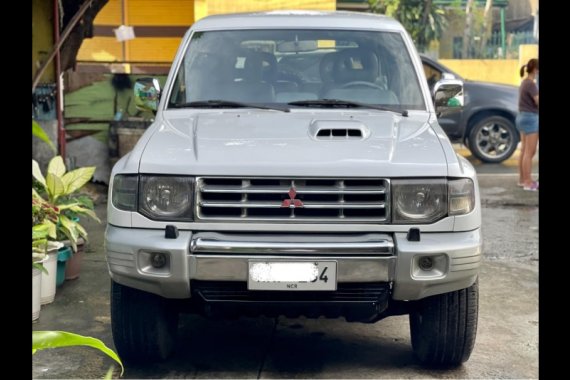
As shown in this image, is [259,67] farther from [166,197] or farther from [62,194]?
[62,194]

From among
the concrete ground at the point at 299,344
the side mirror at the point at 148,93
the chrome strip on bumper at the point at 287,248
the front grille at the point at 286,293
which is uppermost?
the side mirror at the point at 148,93

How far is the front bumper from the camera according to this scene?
4.11m

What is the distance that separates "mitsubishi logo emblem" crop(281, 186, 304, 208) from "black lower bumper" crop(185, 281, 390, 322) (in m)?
0.40

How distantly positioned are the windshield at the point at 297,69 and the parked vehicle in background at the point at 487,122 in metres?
8.72

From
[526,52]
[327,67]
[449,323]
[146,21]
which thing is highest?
[146,21]

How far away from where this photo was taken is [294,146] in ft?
14.5

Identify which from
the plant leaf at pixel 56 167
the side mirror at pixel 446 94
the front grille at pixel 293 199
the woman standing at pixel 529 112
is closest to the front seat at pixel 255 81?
the side mirror at pixel 446 94

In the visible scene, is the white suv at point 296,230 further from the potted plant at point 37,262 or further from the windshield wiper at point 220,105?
the potted plant at point 37,262

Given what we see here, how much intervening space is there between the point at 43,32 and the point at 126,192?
207 inches

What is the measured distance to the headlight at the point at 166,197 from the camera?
423 centimetres

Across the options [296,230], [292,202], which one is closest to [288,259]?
[296,230]
